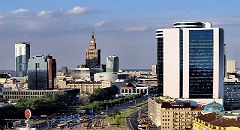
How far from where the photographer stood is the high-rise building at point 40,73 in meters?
147

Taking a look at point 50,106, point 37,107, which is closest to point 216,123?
point 37,107

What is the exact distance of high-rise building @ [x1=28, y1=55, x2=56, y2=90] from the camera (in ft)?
482

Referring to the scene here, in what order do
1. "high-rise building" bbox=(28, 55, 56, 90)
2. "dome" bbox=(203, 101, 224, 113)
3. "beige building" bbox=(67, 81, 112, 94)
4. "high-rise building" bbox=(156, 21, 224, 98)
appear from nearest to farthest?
"dome" bbox=(203, 101, 224, 113), "high-rise building" bbox=(156, 21, 224, 98), "high-rise building" bbox=(28, 55, 56, 90), "beige building" bbox=(67, 81, 112, 94)

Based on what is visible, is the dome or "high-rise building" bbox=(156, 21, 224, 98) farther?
"high-rise building" bbox=(156, 21, 224, 98)

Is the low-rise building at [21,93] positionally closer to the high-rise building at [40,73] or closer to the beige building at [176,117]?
the high-rise building at [40,73]

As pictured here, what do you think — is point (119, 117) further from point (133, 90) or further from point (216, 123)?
point (133, 90)

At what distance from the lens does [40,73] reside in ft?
484

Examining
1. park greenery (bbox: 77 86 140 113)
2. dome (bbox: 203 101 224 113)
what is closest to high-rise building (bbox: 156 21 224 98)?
park greenery (bbox: 77 86 140 113)

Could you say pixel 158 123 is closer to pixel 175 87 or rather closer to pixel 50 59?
pixel 175 87

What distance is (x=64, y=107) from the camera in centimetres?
10800

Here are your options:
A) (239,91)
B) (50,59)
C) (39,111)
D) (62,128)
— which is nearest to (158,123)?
(62,128)

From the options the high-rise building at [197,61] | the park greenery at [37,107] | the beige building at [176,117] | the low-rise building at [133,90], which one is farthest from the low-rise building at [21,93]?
the beige building at [176,117]

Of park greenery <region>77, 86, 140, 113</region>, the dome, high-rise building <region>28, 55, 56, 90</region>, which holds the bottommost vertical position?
park greenery <region>77, 86, 140, 113</region>

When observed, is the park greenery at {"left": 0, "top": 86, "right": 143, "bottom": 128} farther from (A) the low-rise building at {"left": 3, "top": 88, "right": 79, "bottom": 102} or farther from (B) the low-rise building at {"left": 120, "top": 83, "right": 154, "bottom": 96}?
(B) the low-rise building at {"left": 120, "top": 83, "right": 154, "bottom": 96}
